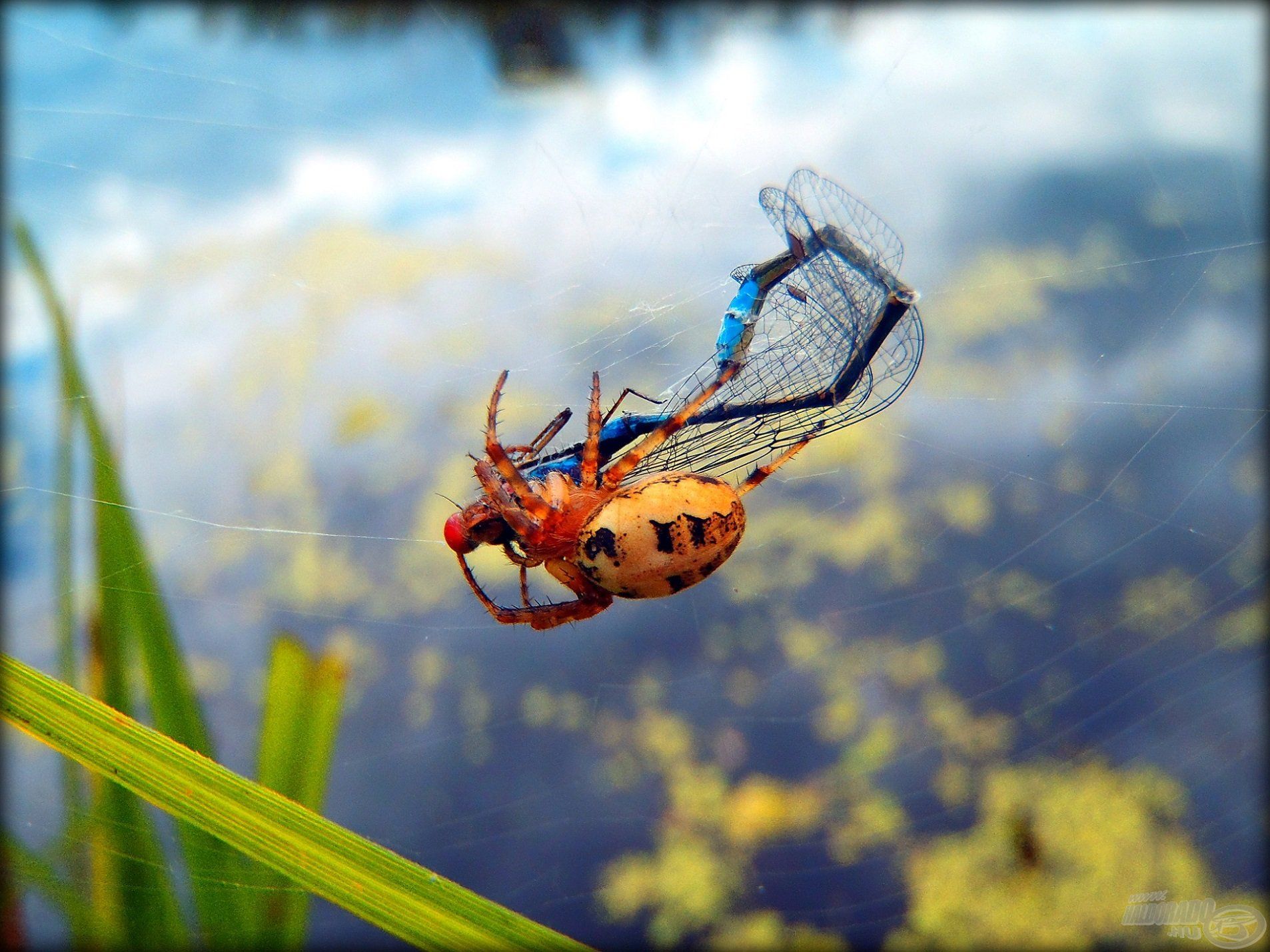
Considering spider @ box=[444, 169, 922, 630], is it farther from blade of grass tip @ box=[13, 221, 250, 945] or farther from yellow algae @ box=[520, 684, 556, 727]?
yellow algae @ box=[520, 684, 556, 727]

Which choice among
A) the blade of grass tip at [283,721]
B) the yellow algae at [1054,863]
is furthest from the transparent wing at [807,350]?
the yellow algae at [1054,863]

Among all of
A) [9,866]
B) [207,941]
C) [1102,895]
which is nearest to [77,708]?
[207,941]

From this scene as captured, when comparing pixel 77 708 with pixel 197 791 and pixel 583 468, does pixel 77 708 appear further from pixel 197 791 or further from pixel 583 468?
pixel 583 468

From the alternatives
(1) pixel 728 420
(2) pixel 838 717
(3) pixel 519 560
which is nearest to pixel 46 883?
(3) pixel 519 560

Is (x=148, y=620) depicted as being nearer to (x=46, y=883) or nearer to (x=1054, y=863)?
(x=46, y=883)

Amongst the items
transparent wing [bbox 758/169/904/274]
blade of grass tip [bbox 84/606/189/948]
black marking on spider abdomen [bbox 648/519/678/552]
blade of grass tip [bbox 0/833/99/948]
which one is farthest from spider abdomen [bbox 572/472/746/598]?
blade of grass tip [bbox 0/833/99/948]

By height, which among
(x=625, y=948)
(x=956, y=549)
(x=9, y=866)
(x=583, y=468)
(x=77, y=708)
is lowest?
(x=625, y=948)
